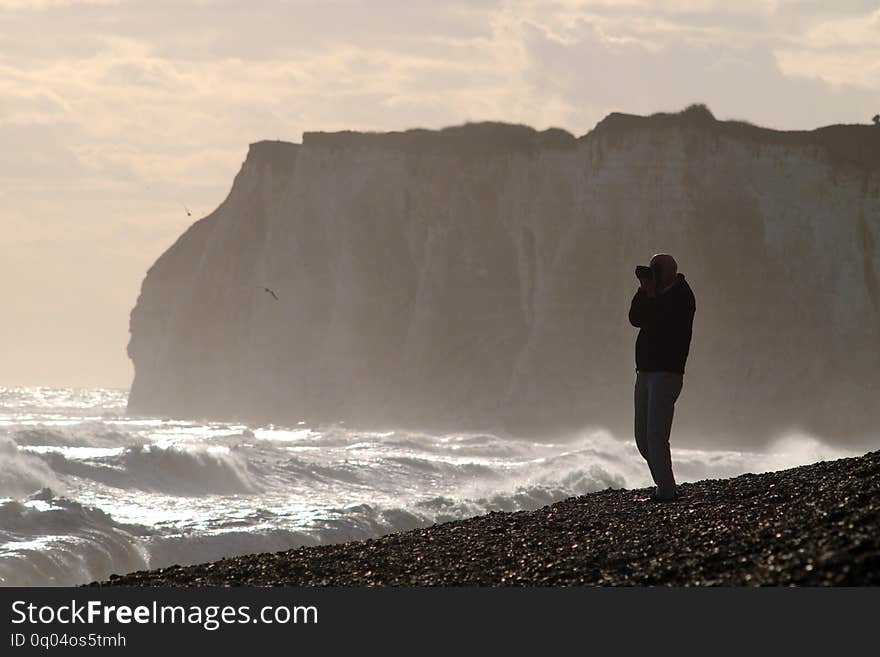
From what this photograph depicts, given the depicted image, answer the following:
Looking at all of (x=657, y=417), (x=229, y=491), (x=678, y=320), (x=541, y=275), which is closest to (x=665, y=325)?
(x=678, y=320)

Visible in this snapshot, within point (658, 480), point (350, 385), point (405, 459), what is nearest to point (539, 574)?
point (658, 480)

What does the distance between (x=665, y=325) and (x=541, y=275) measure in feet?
169

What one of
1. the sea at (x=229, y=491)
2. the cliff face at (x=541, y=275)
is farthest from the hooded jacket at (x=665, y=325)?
the cliff face at (x=541, y=275)

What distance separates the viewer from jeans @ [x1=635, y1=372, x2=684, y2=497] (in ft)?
36.7

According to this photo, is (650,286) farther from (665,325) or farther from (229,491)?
(229,491)

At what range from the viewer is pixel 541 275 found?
62.4 meters

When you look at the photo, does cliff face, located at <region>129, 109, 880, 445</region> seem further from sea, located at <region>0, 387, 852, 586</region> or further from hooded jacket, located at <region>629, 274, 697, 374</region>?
hooded jacket, located at <region>629, 274, 697, 374</region>

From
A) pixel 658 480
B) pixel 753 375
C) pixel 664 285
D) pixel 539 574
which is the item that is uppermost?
pixel 753 375

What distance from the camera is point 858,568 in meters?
6.43

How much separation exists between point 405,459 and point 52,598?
26306 mm

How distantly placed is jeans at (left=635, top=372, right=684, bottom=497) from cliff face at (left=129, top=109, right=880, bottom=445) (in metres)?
45.0

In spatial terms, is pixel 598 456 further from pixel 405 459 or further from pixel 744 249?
pixel 744 249

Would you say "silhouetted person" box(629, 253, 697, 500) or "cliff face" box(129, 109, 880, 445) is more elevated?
"cliff face" box(129, 109, 880, 445)

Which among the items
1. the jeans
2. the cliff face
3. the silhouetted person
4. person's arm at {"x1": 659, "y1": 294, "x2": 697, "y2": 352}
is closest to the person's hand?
the silhouetted person
